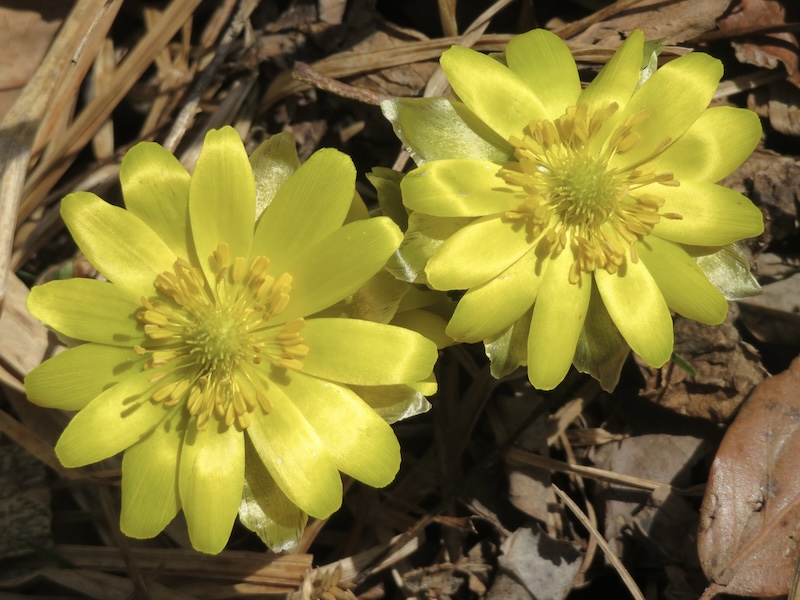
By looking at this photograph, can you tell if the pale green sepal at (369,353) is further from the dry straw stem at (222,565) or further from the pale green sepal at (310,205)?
the dry straw stem at (222,565)

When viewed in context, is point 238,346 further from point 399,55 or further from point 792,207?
point 792,207

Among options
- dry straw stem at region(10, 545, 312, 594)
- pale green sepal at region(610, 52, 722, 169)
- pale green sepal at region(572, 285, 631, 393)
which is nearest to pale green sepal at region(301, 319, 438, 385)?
pale green sepal at region(572, 285, 631, 393)

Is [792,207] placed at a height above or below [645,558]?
above

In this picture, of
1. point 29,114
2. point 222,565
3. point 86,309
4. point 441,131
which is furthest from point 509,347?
point 29,114

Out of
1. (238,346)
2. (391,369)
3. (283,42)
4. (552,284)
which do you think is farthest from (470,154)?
(283,42)

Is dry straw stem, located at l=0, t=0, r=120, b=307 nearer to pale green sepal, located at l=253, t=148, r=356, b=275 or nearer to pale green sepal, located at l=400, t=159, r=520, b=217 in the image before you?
pale green sepal, located at l=253, t=148, r=356, b=275

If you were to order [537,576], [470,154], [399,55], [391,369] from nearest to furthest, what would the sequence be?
[391,369]
[470,154]
[537,576]
[399,55]
